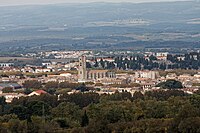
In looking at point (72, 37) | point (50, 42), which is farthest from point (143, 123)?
point (72, 37)

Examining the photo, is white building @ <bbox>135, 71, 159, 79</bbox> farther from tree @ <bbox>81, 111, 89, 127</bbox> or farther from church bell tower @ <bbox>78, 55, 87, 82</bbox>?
tree @ <bbox>81, 111, 89, 127</bbox>

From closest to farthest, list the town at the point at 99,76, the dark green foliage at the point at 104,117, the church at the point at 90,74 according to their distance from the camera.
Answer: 1. the dark green foliage at the point at 104,117
2. the town at the point at 99,76
3. the church at the point at 90,74

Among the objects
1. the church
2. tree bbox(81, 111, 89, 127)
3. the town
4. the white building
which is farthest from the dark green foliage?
the white building

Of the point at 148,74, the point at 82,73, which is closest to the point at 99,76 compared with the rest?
the point at 82,73

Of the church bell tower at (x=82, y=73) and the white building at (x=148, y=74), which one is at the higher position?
the church bell tower at (x=82, y=73)

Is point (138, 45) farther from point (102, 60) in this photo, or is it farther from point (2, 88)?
point (2, 88)

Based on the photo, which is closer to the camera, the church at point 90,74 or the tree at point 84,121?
the tree at point 84,121

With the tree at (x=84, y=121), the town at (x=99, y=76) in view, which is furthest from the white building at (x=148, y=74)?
the tree at (x=84, y=121)

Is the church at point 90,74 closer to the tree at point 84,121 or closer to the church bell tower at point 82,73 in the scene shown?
the church bell tower at point 82,73

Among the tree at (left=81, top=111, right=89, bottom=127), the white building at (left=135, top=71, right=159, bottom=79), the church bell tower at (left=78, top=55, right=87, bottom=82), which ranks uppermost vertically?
the tree at (left=81, top=111, right=89, bottom=127)

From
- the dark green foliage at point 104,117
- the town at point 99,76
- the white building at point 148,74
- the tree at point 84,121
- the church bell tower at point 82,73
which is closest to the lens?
the dark green foliage at point 104,117
